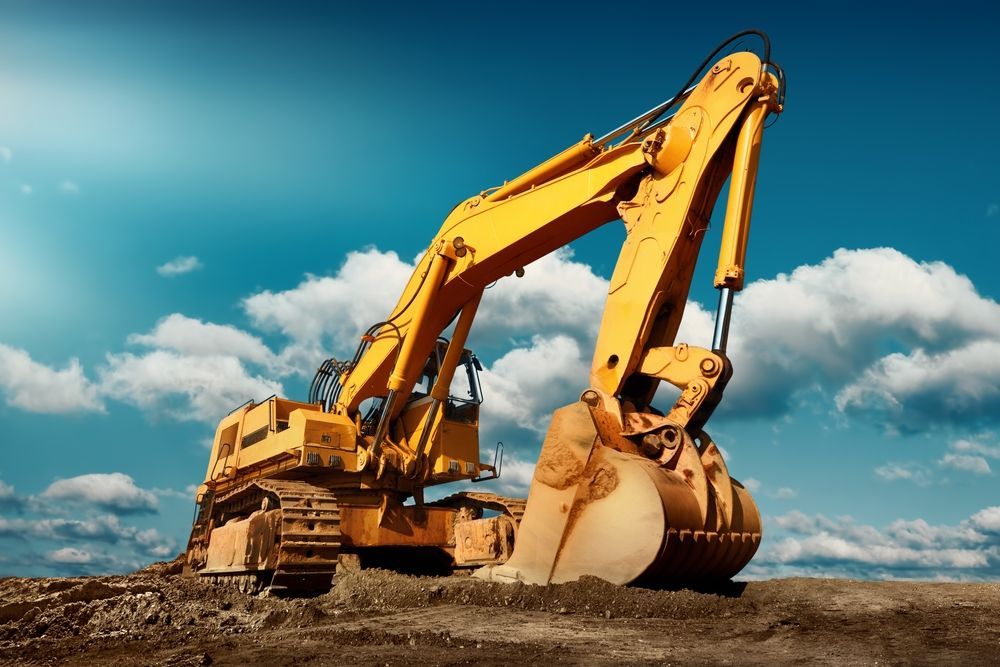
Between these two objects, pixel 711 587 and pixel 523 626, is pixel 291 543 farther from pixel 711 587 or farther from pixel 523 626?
pixel 711 587

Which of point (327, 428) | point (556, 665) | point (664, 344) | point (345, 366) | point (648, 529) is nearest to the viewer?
point (556, 665)

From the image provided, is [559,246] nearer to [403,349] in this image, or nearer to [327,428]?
[403,349]

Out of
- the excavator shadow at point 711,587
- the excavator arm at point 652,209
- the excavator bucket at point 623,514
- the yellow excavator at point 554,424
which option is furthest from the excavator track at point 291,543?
the excavator shadow at point 711,587

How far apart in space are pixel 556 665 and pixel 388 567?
725 cm

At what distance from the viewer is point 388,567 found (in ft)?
38.9

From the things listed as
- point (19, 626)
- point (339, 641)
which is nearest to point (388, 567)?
point (19, 626)

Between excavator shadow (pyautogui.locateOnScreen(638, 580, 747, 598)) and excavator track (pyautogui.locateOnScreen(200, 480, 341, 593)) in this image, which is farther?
excavator track (pyautogui.locateOnScreen(200, 480, 341, 593))

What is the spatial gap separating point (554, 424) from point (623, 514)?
1122 millimetres

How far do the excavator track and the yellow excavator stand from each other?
0.03m

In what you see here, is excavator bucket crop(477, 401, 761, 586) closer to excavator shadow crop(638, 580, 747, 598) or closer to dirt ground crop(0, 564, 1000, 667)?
excavator shadow crop(638, 580, 747, 598)

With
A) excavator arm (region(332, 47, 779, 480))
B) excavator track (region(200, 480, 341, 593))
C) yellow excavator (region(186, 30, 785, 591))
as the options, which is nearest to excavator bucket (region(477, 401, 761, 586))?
yellow excavator (region(186, 30, 785, 591))

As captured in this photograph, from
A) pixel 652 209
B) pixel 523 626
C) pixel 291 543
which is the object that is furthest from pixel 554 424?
pixel 291 543

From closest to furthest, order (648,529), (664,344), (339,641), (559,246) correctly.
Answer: (339,641) → (648,529) → (664,344) → (559,246)

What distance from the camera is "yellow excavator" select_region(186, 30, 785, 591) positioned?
724 cm
